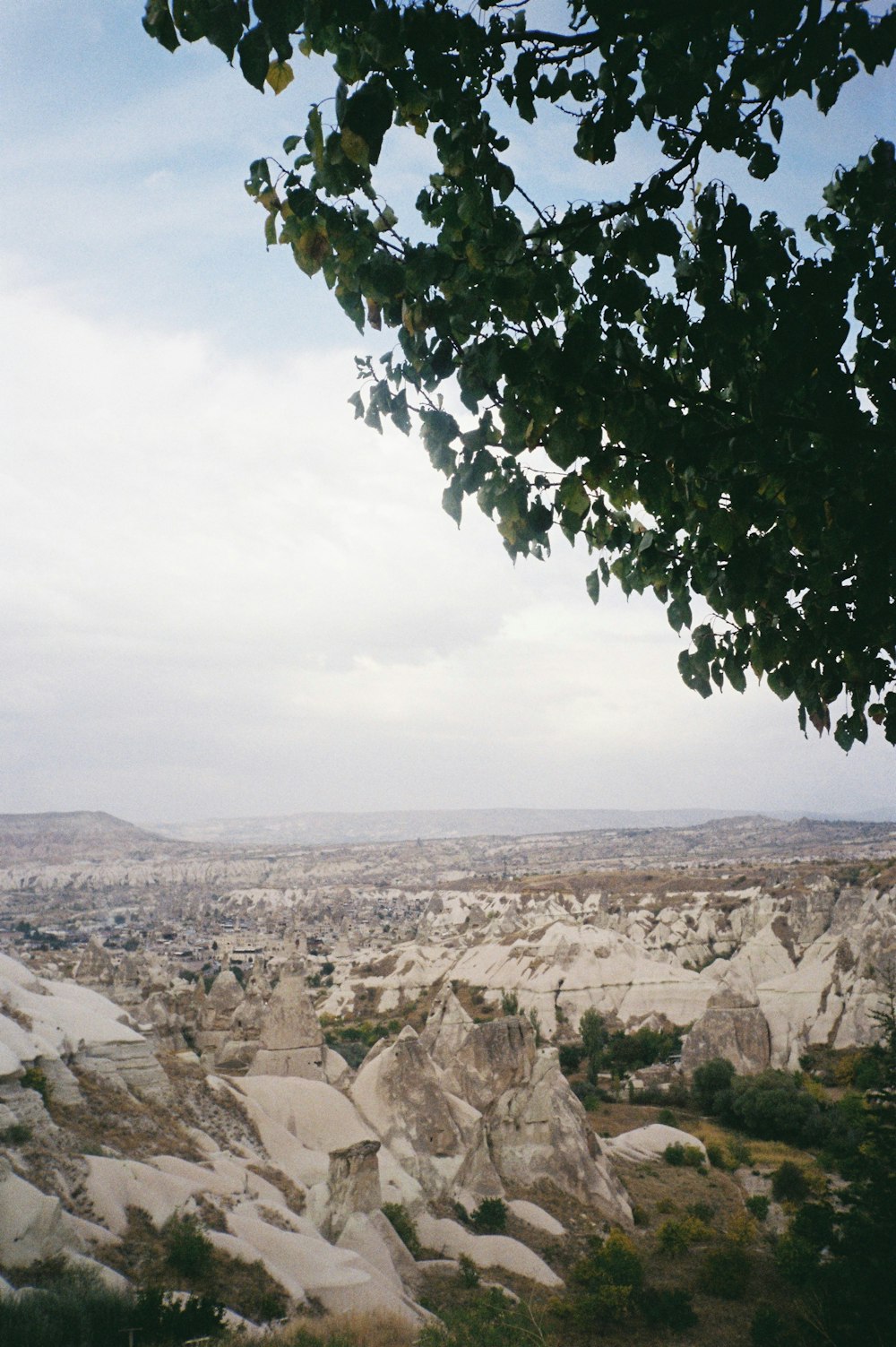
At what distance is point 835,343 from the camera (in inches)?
96.0

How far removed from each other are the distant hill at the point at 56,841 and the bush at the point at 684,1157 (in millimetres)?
155257

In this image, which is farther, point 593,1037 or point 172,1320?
point 593,1037

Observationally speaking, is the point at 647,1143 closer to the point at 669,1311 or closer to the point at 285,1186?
the point at 669,1311

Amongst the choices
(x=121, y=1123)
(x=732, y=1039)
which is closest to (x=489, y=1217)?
(x=121, y=1123)

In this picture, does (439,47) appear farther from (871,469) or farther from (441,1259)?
(441,1259)

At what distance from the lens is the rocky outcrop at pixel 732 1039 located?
2877 centimetres

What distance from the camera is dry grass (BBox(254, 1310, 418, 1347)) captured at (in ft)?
20.4

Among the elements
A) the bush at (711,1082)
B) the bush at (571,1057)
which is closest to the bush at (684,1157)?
the bush at (711,1082)

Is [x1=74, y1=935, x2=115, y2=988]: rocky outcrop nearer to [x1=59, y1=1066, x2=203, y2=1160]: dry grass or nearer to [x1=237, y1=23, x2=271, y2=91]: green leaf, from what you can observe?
[x1=59, y1=1066, x2=203, y2=1160]: dry grass

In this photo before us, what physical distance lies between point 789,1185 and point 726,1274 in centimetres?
714

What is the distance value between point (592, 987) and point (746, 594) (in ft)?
127

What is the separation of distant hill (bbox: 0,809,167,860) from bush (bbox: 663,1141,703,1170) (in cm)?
15526

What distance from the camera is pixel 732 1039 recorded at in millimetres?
29172

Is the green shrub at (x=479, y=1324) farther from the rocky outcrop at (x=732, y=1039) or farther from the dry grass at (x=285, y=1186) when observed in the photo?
the rocky outcrop at (x=732, y=1039)
